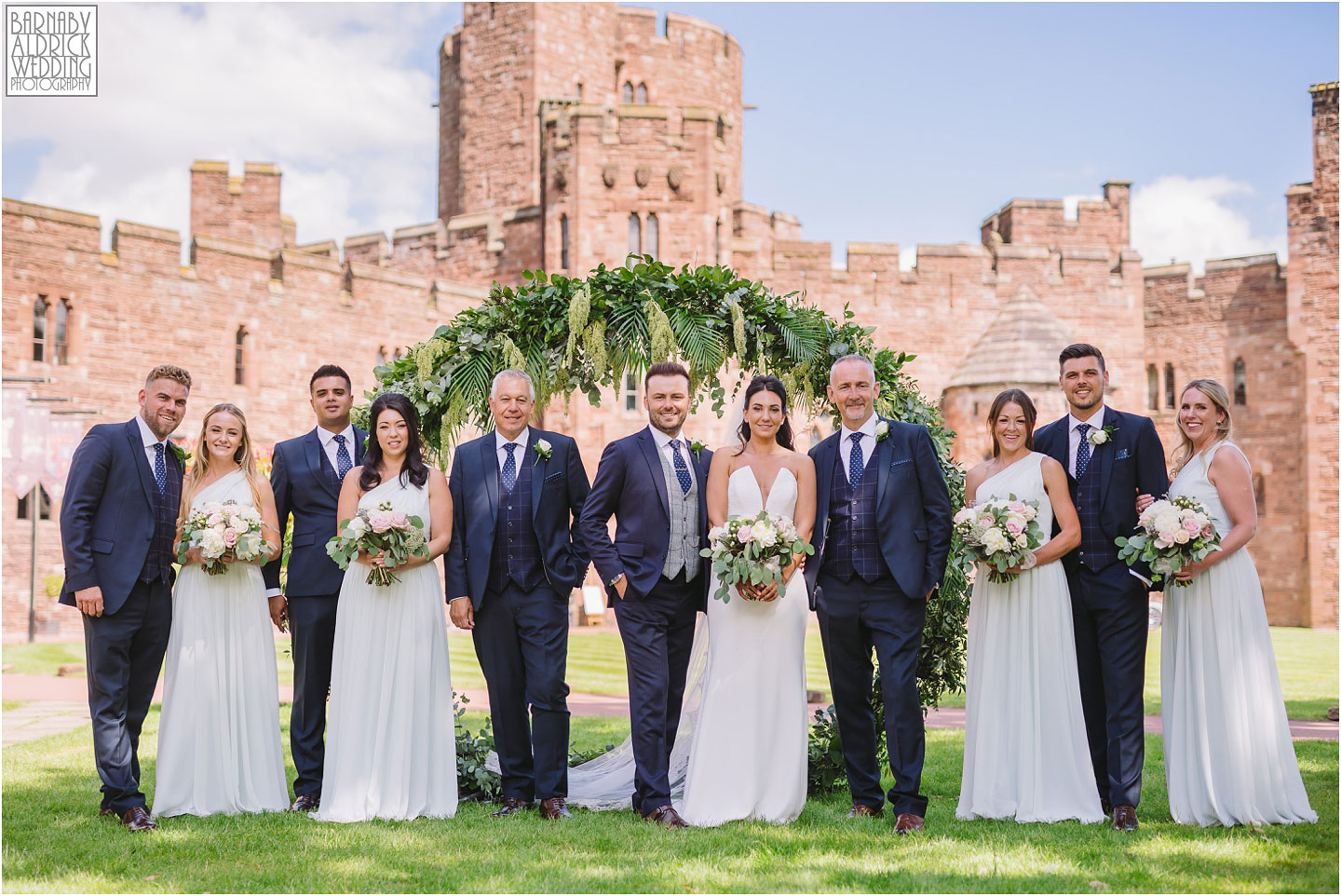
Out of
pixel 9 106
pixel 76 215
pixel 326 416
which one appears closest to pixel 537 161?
pixel 76 215

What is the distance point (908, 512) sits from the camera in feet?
20.1

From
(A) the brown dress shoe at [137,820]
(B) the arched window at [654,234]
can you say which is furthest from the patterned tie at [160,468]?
(B) the arched window at [654,234]

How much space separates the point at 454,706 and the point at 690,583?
174 cm

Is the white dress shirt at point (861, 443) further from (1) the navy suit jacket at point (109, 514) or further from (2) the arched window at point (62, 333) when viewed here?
(2) the arched window at point (62, 333)

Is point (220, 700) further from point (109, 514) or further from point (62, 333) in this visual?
point (62, 333)

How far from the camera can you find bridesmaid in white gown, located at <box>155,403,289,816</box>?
6.28m

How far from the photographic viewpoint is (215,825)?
19.6 ft

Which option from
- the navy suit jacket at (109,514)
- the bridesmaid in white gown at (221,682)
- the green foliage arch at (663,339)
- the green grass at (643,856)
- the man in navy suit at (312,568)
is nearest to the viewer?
the green grass at (643,856)

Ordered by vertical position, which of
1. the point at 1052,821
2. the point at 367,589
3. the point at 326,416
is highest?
the point at 326,416

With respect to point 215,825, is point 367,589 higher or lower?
higher

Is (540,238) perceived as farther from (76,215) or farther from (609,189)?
(76,215)

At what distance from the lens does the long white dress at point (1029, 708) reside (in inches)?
241

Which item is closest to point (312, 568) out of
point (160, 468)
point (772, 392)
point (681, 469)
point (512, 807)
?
point (160, 468)

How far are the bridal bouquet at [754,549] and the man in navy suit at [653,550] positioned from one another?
1.28 feet
